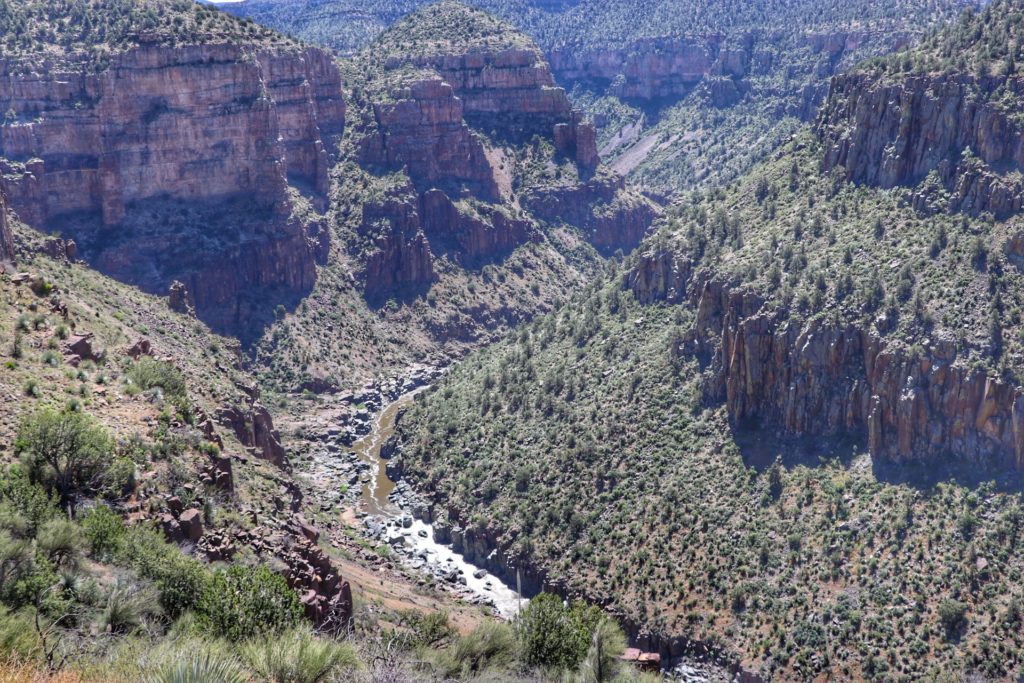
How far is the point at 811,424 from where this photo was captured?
215 ft

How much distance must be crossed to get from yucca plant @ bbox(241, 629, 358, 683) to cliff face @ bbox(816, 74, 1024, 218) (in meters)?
50.4

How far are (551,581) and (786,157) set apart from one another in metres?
41.1

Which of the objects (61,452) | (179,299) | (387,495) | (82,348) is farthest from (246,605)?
(179,299)

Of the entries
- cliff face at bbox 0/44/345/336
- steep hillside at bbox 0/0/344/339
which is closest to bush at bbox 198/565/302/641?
steep hillside at bbox 0/0/344/339

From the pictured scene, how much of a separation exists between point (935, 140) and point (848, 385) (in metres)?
19.0

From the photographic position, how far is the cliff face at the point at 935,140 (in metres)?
65.7

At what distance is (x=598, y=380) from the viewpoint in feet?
261

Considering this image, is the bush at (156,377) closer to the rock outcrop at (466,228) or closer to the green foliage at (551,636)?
the green foliage at (551,636)

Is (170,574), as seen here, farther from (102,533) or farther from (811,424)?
(811,424)

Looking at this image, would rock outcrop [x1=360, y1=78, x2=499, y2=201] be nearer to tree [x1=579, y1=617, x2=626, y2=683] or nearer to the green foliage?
the green foliage

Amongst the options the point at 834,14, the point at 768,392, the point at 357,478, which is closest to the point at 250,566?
the point at 768,392

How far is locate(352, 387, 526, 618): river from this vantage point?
6788 centimetres

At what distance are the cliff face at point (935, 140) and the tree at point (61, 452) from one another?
171ft

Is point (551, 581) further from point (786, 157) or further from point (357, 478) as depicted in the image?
point (786, 157)
